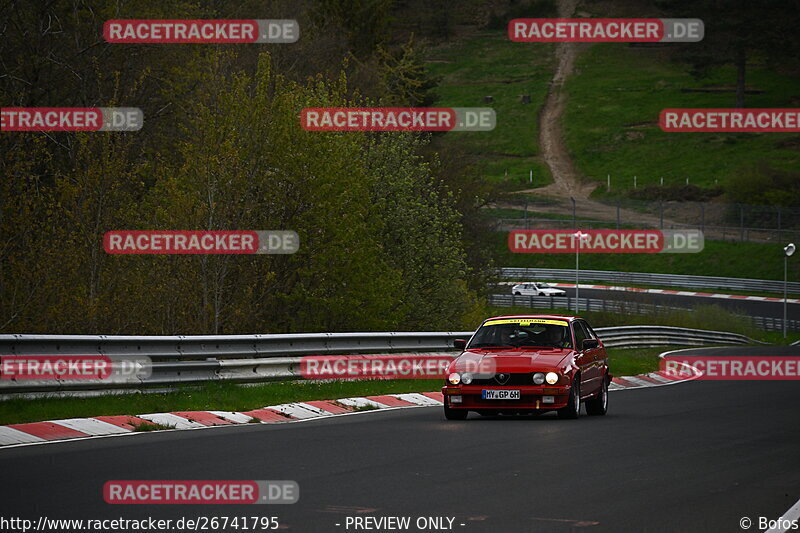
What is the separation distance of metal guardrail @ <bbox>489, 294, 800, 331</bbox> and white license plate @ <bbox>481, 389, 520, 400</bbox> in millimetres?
43219

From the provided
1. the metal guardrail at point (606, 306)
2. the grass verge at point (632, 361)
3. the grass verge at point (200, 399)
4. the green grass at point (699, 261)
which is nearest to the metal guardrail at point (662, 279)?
the green grass at point (699, 261)

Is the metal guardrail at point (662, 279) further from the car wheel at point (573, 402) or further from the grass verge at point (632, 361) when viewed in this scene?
the car wheel at point (573, 402)

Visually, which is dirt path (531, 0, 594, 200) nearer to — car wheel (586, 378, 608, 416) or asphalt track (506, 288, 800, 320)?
asphalt track (506, 288, 800, 320)

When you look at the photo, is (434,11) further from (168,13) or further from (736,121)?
(168,13)

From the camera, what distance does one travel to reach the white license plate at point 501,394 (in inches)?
645

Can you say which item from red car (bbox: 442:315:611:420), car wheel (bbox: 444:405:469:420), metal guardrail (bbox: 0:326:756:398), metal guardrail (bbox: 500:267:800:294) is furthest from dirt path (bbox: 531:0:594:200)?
car wheel (bbox: 444:405:469:420)

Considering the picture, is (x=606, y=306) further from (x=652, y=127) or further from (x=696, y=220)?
(x=652, y=127)

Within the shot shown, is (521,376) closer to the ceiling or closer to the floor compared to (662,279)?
closer to the floor

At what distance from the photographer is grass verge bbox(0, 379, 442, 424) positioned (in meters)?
14.5

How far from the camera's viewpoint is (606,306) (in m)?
61.8

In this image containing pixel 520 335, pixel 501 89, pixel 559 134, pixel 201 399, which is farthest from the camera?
pixel 501 89

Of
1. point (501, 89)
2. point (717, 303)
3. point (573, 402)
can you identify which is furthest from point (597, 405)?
point (501, 89)

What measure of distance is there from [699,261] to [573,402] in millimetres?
67241

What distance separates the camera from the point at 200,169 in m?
26.5
